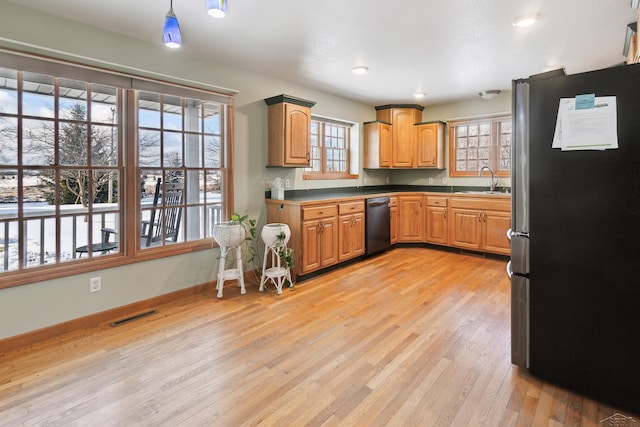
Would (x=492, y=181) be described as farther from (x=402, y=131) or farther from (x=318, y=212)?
(x=318, y=212)

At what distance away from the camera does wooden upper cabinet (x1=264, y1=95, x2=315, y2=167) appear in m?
3.95

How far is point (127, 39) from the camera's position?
2.92m

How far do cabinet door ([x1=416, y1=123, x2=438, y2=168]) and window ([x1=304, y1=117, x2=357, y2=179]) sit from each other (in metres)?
1.17

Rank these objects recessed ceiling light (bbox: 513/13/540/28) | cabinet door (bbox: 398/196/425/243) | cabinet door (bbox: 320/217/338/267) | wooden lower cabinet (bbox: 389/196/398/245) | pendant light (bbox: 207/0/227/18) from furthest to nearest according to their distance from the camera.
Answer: cabinet door (bbox: 398/196/425/243) < wooden lower cabinet (bbox: 389/196/398/245) < cabinet door (bbox: 320/217/338/267) < recessed ceiling light (bbox: 513/13/540/28) < pendant light (bbox: 207/0/227/18)

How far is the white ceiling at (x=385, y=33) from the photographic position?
2.44 m

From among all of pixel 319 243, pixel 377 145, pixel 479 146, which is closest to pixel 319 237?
pixel 319 243

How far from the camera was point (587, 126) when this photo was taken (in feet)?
5.75

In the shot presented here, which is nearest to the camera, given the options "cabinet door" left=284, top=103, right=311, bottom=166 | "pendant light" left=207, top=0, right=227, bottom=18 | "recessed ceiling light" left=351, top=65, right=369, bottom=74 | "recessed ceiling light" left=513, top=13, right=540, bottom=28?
"pendant light" left=207, top=0, right=227, bottom=18

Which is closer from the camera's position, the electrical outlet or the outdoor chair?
the electrical outlet

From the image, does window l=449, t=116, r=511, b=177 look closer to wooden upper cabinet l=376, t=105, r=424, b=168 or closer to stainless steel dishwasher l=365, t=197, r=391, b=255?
wooden upper cabinet l=376, t=105, r=424, b=168

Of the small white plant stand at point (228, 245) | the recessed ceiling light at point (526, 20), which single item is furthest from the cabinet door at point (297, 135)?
the recessed ceiling light at point (526, 20)

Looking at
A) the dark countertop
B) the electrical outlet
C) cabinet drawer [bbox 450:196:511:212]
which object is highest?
the dark countertop

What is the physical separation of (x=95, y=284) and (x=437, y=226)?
460cm

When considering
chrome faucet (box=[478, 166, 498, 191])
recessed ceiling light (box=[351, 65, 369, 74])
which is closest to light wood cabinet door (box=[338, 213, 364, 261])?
recessed ceiling light (box=[351, 65, 369, 74])
